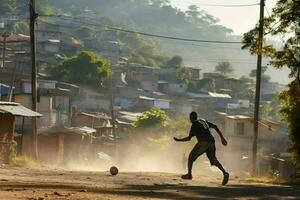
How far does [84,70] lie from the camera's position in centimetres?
7938

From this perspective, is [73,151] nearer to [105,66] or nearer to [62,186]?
[105,66]

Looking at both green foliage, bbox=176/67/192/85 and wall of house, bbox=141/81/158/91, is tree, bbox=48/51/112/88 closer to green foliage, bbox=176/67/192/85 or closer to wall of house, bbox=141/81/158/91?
wall of house, bbox=141/81/158/91

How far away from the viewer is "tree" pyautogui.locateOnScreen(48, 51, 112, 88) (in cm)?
7812

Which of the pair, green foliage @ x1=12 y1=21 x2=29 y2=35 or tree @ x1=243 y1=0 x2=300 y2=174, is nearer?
tree @ x1=243 y1=0 x2=300 y2=174

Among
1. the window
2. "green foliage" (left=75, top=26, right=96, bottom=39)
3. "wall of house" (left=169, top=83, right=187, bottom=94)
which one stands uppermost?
"green foliage" (left=75, top=26, right=96, bottom=39)

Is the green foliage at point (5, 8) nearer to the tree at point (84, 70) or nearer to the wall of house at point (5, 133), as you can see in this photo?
the tree at point (84, 70)

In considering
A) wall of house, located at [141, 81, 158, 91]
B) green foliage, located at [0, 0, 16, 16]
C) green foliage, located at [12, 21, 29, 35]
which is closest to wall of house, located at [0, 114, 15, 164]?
wall of house, located at [141, 81, 158, 91]

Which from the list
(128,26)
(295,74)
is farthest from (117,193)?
(128,26)

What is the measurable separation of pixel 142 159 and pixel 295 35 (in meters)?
42.9

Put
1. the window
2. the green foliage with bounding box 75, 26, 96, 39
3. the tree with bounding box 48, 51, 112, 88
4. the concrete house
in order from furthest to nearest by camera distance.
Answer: the green foliage with bounding box 75, 26, 96, 39 → the concrete house → the tree with bounding box 48, 51, 112, 88 → the window

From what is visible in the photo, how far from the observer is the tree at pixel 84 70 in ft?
256

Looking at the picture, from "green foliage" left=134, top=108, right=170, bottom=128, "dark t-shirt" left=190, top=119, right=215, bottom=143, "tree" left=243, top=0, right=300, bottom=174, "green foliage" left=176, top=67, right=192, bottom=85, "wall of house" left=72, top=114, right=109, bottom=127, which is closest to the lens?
"dark t-shirt" left=190, top=119, right=215, bottom=143

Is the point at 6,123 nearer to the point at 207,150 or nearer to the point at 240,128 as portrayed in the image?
the point at 207,150

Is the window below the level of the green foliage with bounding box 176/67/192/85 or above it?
below
